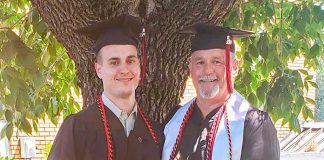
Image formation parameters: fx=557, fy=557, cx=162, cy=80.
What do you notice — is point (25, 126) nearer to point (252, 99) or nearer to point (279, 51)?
point (252, 99)

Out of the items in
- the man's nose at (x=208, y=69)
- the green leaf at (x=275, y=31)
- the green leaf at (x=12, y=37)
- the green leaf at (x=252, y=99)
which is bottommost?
the green leaf at (x=252, y=99)

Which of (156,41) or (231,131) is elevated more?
(156,41)

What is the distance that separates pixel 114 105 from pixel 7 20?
2.06m

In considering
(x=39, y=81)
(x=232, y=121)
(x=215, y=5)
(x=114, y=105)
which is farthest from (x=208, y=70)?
(x=39, y=81)

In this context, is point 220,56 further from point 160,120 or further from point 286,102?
point 286,102

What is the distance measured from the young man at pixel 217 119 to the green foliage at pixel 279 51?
40.7 inches

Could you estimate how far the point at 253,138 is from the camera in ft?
7.99

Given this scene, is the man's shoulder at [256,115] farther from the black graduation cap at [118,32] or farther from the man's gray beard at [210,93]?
the black graduation cap at [118,32]

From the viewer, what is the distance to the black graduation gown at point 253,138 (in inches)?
94.6

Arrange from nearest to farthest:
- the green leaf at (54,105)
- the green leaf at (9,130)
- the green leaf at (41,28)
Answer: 1. the green leaf at (41,28)
2. the green leaf at (9,130)
3. the green leaf at (54,105)

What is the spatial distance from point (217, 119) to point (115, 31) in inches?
24.3

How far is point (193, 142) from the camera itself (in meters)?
2.60

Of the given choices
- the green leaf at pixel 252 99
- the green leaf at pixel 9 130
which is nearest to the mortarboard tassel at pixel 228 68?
the green leaf at pixel 252 99

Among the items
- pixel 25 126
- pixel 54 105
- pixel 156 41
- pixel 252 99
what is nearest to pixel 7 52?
pixel 156 41
